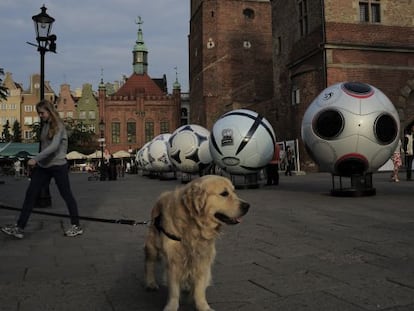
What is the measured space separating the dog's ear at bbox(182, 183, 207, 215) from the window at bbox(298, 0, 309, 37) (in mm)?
26816

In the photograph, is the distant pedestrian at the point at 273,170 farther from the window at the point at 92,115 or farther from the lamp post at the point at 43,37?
the window at the point at 92,115

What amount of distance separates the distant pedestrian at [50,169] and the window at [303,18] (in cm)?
2377

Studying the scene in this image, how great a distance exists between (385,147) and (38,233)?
7.56 m

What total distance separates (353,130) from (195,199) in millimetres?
8029

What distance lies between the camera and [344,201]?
10.2 meters

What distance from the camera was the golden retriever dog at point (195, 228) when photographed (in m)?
3.13

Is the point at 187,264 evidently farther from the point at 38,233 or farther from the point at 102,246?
the point at 38,233

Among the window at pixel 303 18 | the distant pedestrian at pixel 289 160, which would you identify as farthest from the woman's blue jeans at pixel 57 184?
the window at pixel 303 18

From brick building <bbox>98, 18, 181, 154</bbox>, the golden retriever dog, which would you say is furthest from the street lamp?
brick building <bbox>98, 18, 181, 154</bbox>

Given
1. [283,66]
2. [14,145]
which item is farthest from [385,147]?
[14,145]

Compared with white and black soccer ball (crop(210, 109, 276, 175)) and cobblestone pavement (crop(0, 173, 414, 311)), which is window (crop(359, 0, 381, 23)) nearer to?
white and black soccer ball (crop(210, 109, 276, 175))

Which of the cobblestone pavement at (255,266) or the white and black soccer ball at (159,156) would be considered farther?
the white and black soccer ball at (159,156)

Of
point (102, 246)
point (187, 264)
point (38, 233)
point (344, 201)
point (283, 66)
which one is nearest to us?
point (187, 264)

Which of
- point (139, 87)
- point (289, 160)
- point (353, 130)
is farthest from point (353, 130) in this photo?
point (139, 87)
